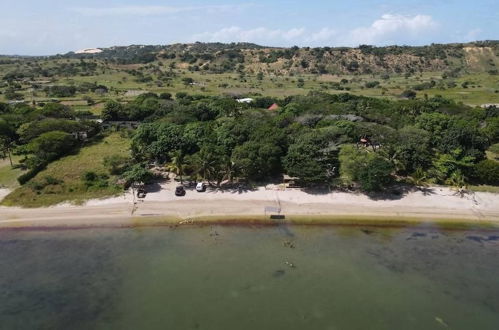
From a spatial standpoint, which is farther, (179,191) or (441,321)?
(179,191)

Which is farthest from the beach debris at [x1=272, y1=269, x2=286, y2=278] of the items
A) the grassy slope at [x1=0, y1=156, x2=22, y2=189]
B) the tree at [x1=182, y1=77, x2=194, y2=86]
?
the tree at [x1=182, y1=77, x2=194, y2=86]

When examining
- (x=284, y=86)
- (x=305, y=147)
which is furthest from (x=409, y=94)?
(x=305, y=147)

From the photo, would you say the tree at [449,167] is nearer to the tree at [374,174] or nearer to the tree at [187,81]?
the tree at [374,174]

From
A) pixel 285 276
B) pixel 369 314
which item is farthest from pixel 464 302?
pixel 285 276

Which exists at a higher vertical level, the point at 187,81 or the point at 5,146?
the point at 187,81

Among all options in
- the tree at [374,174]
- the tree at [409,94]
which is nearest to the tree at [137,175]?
the tree at [374,174]

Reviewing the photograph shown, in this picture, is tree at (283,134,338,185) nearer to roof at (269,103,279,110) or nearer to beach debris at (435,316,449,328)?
beach debris at (435,316,449,328)

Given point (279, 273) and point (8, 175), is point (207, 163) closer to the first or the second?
point (279, 273)
